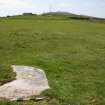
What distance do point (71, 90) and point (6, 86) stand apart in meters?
1.96

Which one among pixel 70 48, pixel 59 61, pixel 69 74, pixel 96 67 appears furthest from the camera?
pixel 70 48

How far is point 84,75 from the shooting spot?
34.1 feet

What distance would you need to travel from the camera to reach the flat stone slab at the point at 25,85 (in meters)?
7.42

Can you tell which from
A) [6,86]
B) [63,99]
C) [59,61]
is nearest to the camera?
[63,99]

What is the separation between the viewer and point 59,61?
507 inches

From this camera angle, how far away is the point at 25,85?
8172 millimetres

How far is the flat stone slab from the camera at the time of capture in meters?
7.42

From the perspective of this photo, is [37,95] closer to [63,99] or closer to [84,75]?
[63,99]

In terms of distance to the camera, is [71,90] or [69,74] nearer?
[71,90]

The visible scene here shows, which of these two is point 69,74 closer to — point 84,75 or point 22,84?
point 84,75

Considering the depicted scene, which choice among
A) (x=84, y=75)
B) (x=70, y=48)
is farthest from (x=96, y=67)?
(x=70, y=48)

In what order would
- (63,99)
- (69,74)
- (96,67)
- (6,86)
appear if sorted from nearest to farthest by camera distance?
(63,99) < (6,86) < (69,74) < (96,67)

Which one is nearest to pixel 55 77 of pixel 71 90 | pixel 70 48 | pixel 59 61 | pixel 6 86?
pixel 71 90

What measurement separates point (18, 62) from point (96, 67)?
3448mm
